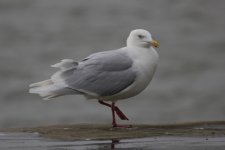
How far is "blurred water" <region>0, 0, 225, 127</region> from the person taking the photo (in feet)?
48.0

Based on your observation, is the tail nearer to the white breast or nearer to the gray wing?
the gray wing

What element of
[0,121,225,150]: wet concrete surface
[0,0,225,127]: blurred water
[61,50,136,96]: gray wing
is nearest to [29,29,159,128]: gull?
[61,50,136,96]: gray wing

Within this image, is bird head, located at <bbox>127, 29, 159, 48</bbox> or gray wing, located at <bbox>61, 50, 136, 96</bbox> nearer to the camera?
gray wing, located at <bbox>61, 50, 136, 96</bbox>

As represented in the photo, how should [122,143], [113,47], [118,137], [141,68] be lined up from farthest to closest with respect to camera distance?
[113,47] < [141,68] < [118,137] < [122,143]

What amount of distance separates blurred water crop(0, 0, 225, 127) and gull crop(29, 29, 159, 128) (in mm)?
6035

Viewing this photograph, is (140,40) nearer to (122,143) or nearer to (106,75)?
(106,75)

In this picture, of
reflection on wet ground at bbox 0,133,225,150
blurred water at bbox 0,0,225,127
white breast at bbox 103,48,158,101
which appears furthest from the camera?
blurred water at bbox 0,0,225,127

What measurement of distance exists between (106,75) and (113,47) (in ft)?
35.7

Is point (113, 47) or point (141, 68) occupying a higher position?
point (113, 47)

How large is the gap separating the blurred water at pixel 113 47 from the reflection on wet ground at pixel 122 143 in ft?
23.2

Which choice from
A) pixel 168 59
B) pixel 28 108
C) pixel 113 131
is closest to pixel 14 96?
pixel 28 108

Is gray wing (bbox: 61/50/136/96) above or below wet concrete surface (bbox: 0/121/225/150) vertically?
above

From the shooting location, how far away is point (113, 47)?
18328 millimetres

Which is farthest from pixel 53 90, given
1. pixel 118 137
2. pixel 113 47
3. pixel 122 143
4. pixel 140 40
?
pixel 113 47
